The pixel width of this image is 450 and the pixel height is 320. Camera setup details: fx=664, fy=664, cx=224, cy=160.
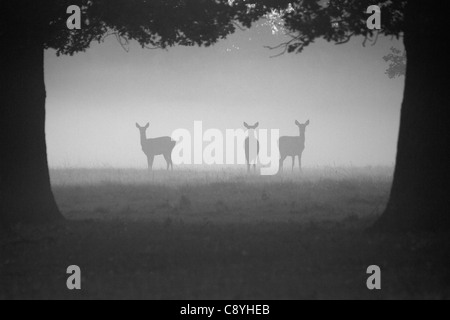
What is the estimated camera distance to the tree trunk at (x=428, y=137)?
47.5 ft

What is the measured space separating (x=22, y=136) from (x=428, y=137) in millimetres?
9772

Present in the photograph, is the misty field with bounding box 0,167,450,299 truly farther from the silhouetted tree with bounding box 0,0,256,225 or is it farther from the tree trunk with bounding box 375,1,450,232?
the silhouetted tree with bounding box 0,0,256,225

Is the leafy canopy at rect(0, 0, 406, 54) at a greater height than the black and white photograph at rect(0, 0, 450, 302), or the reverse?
the leafy canopy at rect(0, 0, 406, 54)

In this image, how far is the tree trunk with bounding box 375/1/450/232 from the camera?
14.5m

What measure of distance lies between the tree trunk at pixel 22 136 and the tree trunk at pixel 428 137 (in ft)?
28.0

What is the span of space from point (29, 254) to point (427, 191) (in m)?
8.48

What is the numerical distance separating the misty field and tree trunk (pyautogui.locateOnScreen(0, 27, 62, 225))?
95cm

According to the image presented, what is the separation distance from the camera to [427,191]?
14.5 m

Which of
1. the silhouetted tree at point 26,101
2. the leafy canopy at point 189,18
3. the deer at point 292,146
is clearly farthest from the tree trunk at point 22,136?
the deer at point 292,146

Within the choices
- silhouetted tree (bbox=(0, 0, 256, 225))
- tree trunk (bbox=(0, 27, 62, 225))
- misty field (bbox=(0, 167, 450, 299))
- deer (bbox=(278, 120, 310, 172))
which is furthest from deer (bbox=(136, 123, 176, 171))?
tree trunk (bbox=(0, 27, 62, 225))

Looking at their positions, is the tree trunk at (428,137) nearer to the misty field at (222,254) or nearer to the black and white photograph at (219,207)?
the black and white photograph at (219,207)

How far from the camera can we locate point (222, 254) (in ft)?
41.2

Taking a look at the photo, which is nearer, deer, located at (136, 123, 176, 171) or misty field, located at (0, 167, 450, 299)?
misty field, located at (0, 167, 450, 299)
